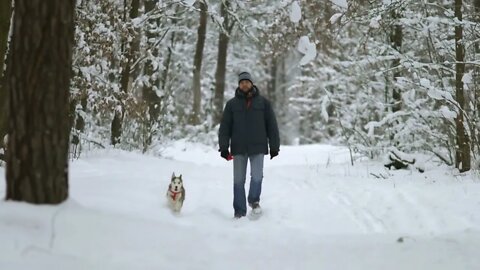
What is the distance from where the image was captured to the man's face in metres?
7.27

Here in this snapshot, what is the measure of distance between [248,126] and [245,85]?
579 millimetres

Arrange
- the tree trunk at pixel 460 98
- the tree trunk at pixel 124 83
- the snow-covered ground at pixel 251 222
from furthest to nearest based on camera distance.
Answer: the tree trunk at pixel 124 83
the tree trunk at pixel 460 98
the snow-covered ground at pixel 251 222

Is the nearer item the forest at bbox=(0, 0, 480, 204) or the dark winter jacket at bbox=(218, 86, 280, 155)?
the forest at bbox=(0, 0, 480, 204)

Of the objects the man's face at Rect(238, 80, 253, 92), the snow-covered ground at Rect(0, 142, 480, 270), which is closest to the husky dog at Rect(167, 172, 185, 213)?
the snow-covered ground at Rect(0, 142, 480, 270)

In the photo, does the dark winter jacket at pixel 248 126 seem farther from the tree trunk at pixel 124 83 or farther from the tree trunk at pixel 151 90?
the tree trunk at pixel 151 90

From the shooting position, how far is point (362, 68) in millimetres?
14195

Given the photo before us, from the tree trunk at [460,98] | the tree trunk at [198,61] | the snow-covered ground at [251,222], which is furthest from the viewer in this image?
the tree trunk at [198,61]

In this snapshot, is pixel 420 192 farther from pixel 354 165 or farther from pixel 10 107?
pixel 10 107

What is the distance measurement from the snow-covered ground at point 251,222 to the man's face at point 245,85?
72.2 inches

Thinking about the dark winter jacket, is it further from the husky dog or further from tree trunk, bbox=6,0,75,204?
tree trunk, bbox=6,0,75,204

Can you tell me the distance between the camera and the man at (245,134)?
728 centimetres

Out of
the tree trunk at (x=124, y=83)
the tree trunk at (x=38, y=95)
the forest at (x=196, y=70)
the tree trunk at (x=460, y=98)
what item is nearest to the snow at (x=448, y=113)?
the forest at (x=196, y=70)

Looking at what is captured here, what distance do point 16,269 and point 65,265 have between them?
0.34 metres

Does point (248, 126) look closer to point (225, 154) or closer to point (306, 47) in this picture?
point (225, 154)
